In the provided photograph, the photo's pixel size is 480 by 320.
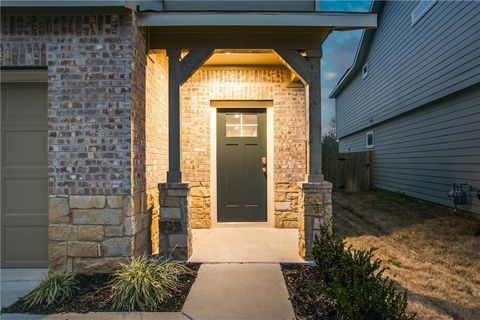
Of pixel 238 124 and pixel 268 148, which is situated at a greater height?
pixel 238 124

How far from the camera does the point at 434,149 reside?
946 cm

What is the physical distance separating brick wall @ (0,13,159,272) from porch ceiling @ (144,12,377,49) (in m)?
0.63

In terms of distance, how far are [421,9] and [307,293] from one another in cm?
939

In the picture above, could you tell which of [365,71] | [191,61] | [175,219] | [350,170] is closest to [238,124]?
[191,61]

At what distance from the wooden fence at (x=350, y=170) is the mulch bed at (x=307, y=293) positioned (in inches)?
409

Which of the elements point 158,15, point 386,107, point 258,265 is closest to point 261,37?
point 158,15

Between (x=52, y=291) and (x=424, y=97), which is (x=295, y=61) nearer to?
(x=52, y=291)

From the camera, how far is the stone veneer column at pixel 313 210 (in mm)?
4629

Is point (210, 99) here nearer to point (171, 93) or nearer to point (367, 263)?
point (171, 93)

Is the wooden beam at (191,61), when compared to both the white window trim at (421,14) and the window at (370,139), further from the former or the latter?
the window at (370,139)

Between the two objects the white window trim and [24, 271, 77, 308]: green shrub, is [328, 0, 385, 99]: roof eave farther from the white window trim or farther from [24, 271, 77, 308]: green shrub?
[24, 271, 77, 308]: green shrub

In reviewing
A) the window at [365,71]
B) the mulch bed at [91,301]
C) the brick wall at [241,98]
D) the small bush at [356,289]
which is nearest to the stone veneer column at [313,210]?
the small bush at [356,289]

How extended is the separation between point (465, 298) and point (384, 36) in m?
11.3

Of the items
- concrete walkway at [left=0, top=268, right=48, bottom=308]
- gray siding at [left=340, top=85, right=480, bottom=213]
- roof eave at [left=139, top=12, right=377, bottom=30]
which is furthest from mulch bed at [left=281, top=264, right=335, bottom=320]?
gray siding at [left=340, top=85, right=480, bottom=213]
